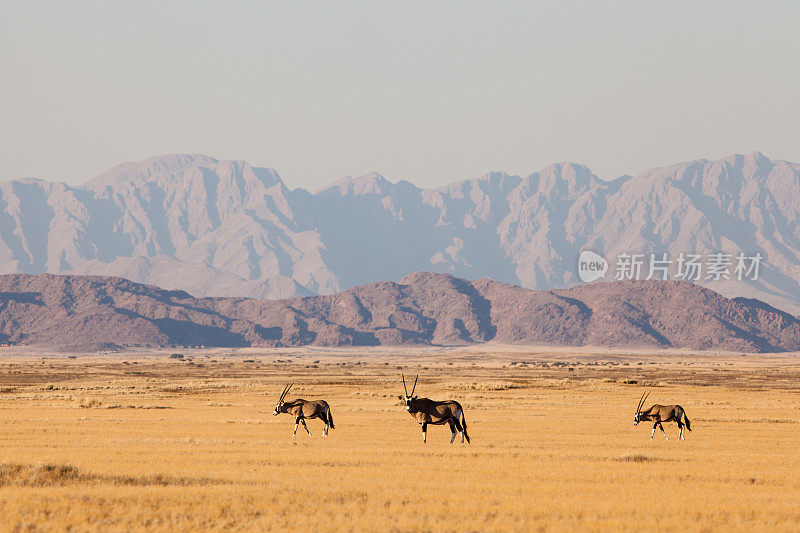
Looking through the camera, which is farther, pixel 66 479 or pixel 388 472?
pixel 388 472

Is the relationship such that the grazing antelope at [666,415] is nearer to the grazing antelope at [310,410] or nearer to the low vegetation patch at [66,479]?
the grazing antelope at [310,410]

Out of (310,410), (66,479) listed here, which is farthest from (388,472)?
(310,410)

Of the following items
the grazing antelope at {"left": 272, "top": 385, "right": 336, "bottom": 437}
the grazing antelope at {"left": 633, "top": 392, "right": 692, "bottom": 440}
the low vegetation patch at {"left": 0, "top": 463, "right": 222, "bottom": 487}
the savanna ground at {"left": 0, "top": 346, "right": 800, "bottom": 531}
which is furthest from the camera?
the grazing antelope at {"left": 633, "top": 392, "right": 692, "bottom": 440}

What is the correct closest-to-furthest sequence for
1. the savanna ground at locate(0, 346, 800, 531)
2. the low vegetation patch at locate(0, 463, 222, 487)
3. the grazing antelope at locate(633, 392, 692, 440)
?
the savanna ground at locate(0, 346, 800, 531) → the low vegetation patch at locate(0, 463, 222, 487) → the grazing antelope at locate(633, 392, 692, 440)

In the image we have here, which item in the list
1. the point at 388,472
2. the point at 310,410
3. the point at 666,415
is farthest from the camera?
the point at 666,415

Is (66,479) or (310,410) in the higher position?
(310,410)

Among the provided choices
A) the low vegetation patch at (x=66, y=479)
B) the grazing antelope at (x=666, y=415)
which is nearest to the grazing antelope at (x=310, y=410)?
the grazing antelope at (x=666, y=415)

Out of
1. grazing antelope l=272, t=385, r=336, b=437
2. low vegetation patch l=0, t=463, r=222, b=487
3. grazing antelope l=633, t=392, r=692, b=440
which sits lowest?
low vegetation patch l=0, t=463, r=222, b=487

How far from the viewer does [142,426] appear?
4216 cm

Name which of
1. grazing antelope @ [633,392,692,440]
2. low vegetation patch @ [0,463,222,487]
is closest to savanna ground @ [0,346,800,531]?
low vegetation patch @ [0,463,222,487]

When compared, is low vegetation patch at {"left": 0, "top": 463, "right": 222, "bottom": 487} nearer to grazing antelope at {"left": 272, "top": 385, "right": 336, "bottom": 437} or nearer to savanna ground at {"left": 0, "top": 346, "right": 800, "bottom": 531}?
savanna ground at {"left": 0, "top": 346, "right": 800, "bottom": 531}

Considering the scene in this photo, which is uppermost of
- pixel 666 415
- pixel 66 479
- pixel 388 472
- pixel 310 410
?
pixel 666 415

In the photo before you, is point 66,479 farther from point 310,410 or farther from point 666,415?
point 666,415

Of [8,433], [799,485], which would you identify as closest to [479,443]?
[799,485]
